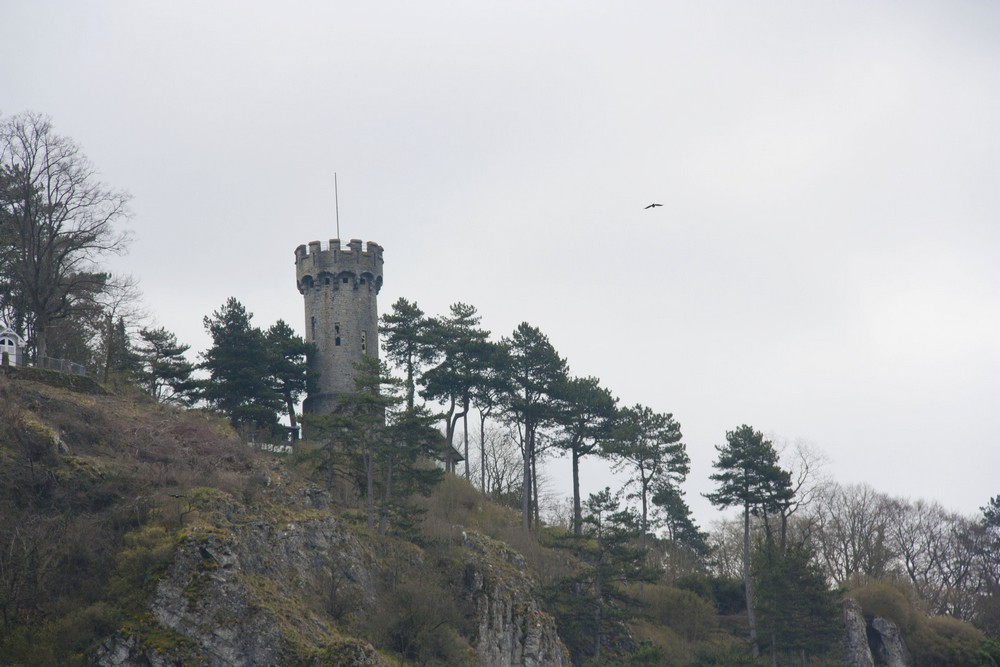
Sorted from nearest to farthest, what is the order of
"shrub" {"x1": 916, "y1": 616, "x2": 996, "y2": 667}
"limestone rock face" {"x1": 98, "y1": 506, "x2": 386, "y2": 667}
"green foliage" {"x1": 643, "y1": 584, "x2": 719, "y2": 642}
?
"limestone rock face" {"x1": 98, "y1": 506, "x2": 386, "y2": 667}, "green foliage" {"x1": 643, "y1": 584, "x2": 719, "y2": 642}, "shrub" {"x1": 916, "y1": 616, "x2": 996, "y2": 667}

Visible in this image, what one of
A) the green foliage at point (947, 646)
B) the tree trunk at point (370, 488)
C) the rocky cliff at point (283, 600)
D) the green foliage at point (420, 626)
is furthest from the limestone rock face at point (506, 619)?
the green foliage at point (947, 646)

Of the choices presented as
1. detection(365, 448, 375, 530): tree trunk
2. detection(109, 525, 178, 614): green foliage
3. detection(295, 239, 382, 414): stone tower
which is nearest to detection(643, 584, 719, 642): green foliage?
detection(365, 448, 375, 530): tree trunk

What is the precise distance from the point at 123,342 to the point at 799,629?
36.1m

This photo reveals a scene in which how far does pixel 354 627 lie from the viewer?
3569 cm

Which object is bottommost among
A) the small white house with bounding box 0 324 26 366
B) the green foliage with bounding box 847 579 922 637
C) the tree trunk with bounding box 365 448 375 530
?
the green foliage with bounding box 847 579 922 637

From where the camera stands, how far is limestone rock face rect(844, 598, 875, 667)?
176 ft

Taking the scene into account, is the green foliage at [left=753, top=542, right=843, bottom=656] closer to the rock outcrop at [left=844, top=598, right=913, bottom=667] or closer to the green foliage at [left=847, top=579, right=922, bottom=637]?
the rock outcrop at [left=844, top=598, right=913, bottom=667]

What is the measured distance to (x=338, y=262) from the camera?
6581cm

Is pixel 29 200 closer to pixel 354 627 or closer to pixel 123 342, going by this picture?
pixel 123 342

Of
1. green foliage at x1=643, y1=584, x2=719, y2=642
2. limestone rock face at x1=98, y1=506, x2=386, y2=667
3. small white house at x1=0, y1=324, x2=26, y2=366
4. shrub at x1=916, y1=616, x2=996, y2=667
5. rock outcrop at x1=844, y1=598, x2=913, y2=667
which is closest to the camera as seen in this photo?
limestone rock face at x1=98, y1=506, x2=386, y2=667

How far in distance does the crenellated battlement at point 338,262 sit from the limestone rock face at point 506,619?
2537 cm

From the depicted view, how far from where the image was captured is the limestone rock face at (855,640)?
53.5 metres

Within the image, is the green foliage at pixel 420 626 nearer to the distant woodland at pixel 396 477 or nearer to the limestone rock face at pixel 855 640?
the distant woodland at pixel 396 477

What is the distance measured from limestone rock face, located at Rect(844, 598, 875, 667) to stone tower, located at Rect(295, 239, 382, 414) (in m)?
29.2
